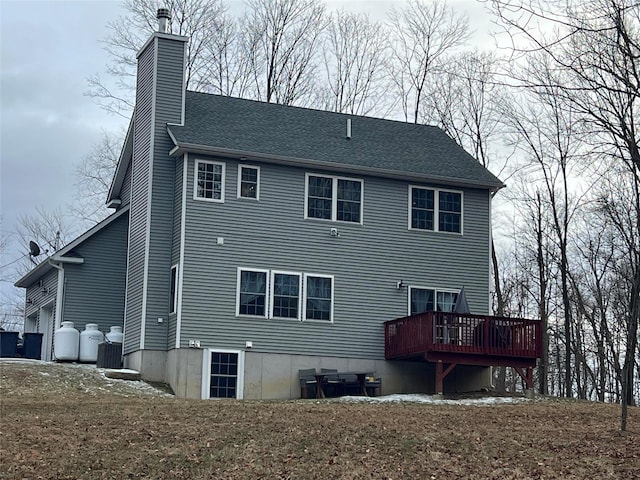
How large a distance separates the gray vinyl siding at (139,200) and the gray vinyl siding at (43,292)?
9.76 ft

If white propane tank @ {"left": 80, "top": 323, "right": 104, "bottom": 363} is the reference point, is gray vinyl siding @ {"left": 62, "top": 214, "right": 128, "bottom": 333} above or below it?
above

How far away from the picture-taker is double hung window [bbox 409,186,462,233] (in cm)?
2762

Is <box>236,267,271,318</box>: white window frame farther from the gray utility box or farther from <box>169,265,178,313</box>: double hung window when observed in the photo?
the gray utility box

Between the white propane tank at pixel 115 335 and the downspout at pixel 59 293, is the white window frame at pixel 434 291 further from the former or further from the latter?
the downspout at pixel 59 293

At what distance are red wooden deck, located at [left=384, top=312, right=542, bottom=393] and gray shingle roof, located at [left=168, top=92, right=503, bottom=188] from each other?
4.42m

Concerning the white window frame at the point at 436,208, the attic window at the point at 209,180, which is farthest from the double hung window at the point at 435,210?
the attic window at the point at 209,180

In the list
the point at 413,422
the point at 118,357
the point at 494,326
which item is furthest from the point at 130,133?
the point at 413,422

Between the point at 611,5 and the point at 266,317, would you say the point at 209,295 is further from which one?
the point at 611,5

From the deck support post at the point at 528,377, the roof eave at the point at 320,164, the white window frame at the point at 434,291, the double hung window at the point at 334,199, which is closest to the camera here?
the deck support post at the point at 528,377

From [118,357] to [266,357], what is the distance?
3944mm

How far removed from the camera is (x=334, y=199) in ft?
87.8

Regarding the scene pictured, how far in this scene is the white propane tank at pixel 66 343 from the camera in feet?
88.8

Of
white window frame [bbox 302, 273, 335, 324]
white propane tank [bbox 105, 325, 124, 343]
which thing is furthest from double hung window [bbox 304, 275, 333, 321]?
white propane tank [bbox 105, 325, 124, 343]

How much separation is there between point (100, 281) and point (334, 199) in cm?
708
